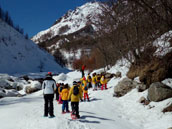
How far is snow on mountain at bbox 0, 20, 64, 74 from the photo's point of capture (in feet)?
229

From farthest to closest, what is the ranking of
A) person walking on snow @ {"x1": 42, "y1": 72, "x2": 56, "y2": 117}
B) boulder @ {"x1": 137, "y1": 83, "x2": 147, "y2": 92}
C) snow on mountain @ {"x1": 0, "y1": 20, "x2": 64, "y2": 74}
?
snow on mountain @ {"x1": 0, "y1": 20, "x2": 64, "y2": 74} < boulder @ {"x1": 137, "y1": 83, "x2": 147, "y2": 92} < person walking on snow @ {"x1": 42, "y1": 72, "x2": 56, "y2": 117}

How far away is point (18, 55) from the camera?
7869 cm

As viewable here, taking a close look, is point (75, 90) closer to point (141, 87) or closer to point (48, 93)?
point (48, 93)

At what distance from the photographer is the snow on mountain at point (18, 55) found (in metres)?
69.9

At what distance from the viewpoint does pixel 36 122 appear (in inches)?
250

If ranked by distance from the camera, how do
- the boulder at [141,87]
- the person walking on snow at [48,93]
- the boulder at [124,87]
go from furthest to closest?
the boulder at [124,87], the boulder at [141,87], the person walking on snow at [48,93]

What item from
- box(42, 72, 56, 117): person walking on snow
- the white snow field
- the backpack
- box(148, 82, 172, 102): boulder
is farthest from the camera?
box(148, 82, 172, 102): boulder

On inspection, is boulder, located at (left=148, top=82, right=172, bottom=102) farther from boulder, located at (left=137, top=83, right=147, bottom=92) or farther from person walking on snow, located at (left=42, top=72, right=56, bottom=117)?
person walking on snow, located at (left=42, top=72, right=56, bottom=117)

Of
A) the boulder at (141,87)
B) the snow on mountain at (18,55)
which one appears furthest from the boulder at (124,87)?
the snow on mountain at (18,55)

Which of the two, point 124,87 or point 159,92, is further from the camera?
point 124,87

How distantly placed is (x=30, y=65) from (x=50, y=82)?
7739 cm

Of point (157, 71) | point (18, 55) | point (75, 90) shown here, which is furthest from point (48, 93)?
point (18, 55)

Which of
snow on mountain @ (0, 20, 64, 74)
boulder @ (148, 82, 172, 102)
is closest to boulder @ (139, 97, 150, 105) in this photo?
boulder @ (148, 82, 172, 102)

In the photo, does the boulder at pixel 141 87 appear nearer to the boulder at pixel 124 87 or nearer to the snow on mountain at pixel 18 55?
the boulder at pixel 124 87
